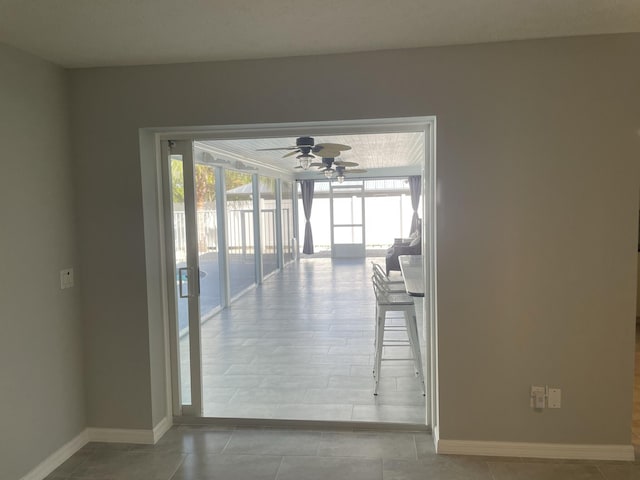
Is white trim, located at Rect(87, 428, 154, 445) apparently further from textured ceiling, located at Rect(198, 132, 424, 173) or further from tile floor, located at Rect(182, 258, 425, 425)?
textured ceiling, located at Rect(198, 132, 424, 173)

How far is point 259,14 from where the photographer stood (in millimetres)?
2031

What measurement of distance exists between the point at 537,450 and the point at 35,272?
2.92 metres

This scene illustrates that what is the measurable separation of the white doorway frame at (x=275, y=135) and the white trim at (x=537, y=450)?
0.46 ft

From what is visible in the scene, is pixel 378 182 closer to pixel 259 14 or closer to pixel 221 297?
pixel 221 297

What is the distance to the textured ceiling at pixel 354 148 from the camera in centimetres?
627

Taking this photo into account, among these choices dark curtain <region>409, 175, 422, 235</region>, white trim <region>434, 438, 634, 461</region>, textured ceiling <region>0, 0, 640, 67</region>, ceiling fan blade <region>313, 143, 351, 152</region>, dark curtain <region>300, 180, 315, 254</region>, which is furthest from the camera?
dark curtain <region>300, 180, 315, 254</region>

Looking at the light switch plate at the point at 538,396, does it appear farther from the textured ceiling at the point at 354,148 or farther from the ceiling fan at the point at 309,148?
the textured ceiling at the point at 354,148

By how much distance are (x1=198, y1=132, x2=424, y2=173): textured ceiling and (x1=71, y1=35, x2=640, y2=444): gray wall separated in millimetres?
2423

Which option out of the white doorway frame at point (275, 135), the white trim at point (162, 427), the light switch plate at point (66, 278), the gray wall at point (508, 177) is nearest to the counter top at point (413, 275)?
the white doorway frame at point (275, 135)

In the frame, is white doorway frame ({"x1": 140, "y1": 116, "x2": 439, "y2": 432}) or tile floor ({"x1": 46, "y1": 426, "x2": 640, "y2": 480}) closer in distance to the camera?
tile floor ({"x1": 46, "y1": 426, "x2": 640, "y2": 480})

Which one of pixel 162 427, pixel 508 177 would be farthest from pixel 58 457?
pixel 508 177

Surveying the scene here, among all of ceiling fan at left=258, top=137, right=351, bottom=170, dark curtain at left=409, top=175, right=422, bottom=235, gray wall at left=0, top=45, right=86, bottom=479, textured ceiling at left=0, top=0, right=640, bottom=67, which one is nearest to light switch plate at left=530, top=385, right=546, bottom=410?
textured ceiling at left=0, top=0, right=640, bottom=67

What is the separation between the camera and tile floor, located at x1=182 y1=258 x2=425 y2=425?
3.29 metres

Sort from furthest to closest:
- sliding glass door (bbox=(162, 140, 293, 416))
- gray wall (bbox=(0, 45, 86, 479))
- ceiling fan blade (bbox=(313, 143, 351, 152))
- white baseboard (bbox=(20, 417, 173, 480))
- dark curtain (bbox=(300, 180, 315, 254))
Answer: dark curtain (bbox=(300, 180, 315, 254)) → ceiling fan blade (bbox=(313, 143, 351, 152)) → sliding glass door (bbox=(162, 140, 293, 416)) → white baseboard (bbox=(20, 417, 173, 480)) → gray wall (bbox=(0, 45, 86, 479))
